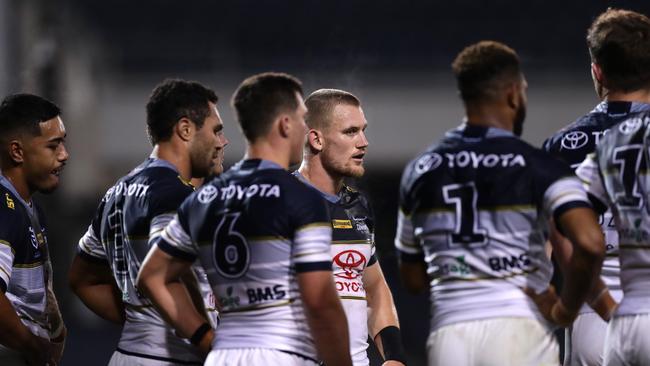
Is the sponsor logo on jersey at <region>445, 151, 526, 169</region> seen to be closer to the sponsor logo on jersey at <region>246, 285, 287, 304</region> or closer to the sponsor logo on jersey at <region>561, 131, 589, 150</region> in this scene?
the sponsor logo on jersey at <region>246, 285, 287, 304</region>

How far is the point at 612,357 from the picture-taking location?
13.3 feet

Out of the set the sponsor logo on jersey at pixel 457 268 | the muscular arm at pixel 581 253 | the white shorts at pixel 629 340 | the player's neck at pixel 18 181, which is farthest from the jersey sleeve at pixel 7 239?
the white shorts at pixel 629 340

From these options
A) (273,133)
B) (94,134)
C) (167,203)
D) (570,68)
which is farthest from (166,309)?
(94,134)

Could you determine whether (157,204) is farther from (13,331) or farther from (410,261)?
(410,261)

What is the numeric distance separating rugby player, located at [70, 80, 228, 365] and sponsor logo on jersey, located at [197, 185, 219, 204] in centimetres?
50

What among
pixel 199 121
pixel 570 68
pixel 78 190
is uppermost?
pixel 199 121

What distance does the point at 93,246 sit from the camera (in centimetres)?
511

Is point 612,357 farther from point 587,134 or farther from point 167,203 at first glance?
point 167,203

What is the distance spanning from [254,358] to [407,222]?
739 millimetres

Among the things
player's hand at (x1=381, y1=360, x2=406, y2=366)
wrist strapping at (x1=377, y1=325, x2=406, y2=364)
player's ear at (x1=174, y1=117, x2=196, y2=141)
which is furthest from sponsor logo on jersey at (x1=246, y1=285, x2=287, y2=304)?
wrist strapping at (x1=377, y1=325, x2=406, y2=364)

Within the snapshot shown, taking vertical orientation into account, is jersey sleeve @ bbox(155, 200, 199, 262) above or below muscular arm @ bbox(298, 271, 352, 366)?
Result: above

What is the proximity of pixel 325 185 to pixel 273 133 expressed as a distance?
152 centimetres

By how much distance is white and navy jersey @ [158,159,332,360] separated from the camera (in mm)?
3885

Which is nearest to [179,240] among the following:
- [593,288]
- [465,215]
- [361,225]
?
[465,215]
